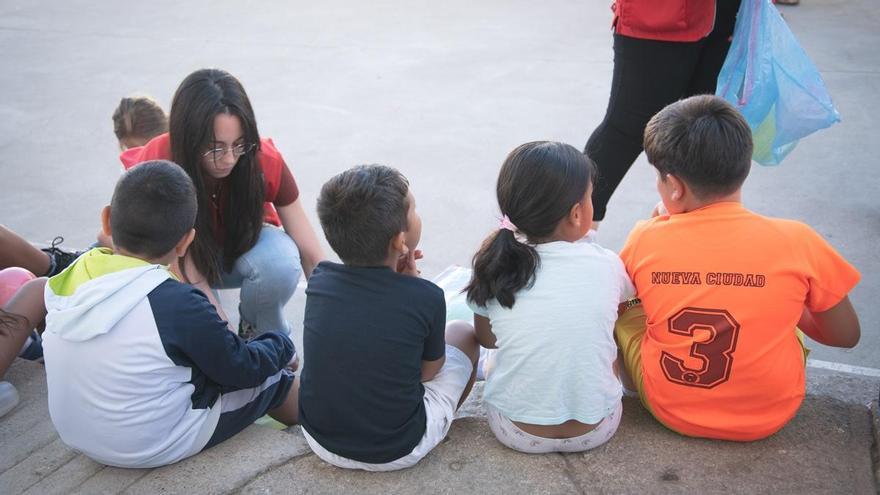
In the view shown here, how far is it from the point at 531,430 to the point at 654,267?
54cm

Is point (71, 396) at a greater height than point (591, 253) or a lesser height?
lesser

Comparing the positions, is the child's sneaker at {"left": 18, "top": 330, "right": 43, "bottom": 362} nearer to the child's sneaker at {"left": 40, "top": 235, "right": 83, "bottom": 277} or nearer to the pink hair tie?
the child's sneaker at {"left": 40, "top": 235, "right": 83, "bottom": 277}

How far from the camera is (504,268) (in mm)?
2145

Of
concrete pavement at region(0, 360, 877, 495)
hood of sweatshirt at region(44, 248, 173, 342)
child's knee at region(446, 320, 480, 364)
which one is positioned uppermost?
hood of sweatshirt at region(44, 248, 173, 342)

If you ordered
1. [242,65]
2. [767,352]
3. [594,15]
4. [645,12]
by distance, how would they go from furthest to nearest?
[594,15] → [242,65] → [645,12] → [767,352]

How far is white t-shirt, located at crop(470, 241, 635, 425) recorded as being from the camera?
2.11m

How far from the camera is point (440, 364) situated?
2.29 meters

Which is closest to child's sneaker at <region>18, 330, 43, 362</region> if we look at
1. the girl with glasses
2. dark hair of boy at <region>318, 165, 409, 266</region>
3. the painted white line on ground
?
the girl with glasses

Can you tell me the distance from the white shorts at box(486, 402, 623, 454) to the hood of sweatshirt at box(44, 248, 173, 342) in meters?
0.98

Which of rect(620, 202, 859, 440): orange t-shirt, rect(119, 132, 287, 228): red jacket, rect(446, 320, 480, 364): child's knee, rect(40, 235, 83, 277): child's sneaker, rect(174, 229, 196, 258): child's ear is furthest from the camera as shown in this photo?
rect(40, 235, 83, 277): child's sneaker

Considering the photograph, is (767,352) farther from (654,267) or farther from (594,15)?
(594,15)

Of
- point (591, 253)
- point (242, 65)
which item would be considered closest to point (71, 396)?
point (591, 253)

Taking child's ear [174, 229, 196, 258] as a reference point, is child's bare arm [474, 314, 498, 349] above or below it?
below

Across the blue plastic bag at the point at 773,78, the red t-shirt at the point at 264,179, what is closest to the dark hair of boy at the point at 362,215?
the red t-shirt at the point at 264,179
